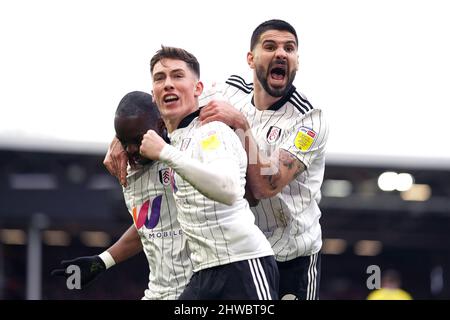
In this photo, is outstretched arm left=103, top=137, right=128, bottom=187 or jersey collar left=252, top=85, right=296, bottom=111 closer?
outstretched arm left=103, top=137, right=128, bottom=187

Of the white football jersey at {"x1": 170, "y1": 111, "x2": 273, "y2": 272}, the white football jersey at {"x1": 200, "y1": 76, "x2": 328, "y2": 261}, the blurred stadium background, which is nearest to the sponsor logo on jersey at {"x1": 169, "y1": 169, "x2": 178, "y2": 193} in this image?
the white football jersey at {"x1": 170, "y1": 111, "x2": 273, "y2": 272}

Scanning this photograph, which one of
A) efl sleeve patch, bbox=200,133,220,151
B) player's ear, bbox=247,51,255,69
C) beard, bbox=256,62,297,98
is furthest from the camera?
player's ear, bbox=247,51,255,69

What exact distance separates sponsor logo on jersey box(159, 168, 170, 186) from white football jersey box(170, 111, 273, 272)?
50 centimetres

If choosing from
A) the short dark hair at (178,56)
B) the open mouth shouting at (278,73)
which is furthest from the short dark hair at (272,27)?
the short dark hair at (178,56)

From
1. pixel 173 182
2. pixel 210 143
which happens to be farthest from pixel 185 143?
pixel 210 143

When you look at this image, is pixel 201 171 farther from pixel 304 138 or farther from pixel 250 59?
pixel 250 59

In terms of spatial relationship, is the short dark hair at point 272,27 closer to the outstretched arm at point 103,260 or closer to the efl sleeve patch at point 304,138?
the efl sleeve patch at point 304,138

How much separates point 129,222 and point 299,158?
17.0 meters

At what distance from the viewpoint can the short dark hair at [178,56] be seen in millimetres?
8492

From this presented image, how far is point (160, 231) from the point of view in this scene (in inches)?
339

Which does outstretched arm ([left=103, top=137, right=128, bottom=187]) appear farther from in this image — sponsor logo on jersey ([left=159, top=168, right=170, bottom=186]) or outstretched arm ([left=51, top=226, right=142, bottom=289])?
outstretched arm ([left=51, top=226, right=142, bottom=289])

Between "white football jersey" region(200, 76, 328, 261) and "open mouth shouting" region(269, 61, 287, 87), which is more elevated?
"open mouth shouting" region(269, 61, 287, 87)

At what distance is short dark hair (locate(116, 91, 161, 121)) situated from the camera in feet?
28.2

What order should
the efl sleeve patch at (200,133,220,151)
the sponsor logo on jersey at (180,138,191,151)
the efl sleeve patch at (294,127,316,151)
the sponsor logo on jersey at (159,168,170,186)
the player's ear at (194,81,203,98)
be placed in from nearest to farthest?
the efl sleeve patch at (200,133,220,151), the sponsor logo on jersey at (180,138,191,151), the player's ear at (194,81,203,98), the sponsor logo on jersey at (159,168,170,186), the efl sleeve patch at (294,127,316,151)
